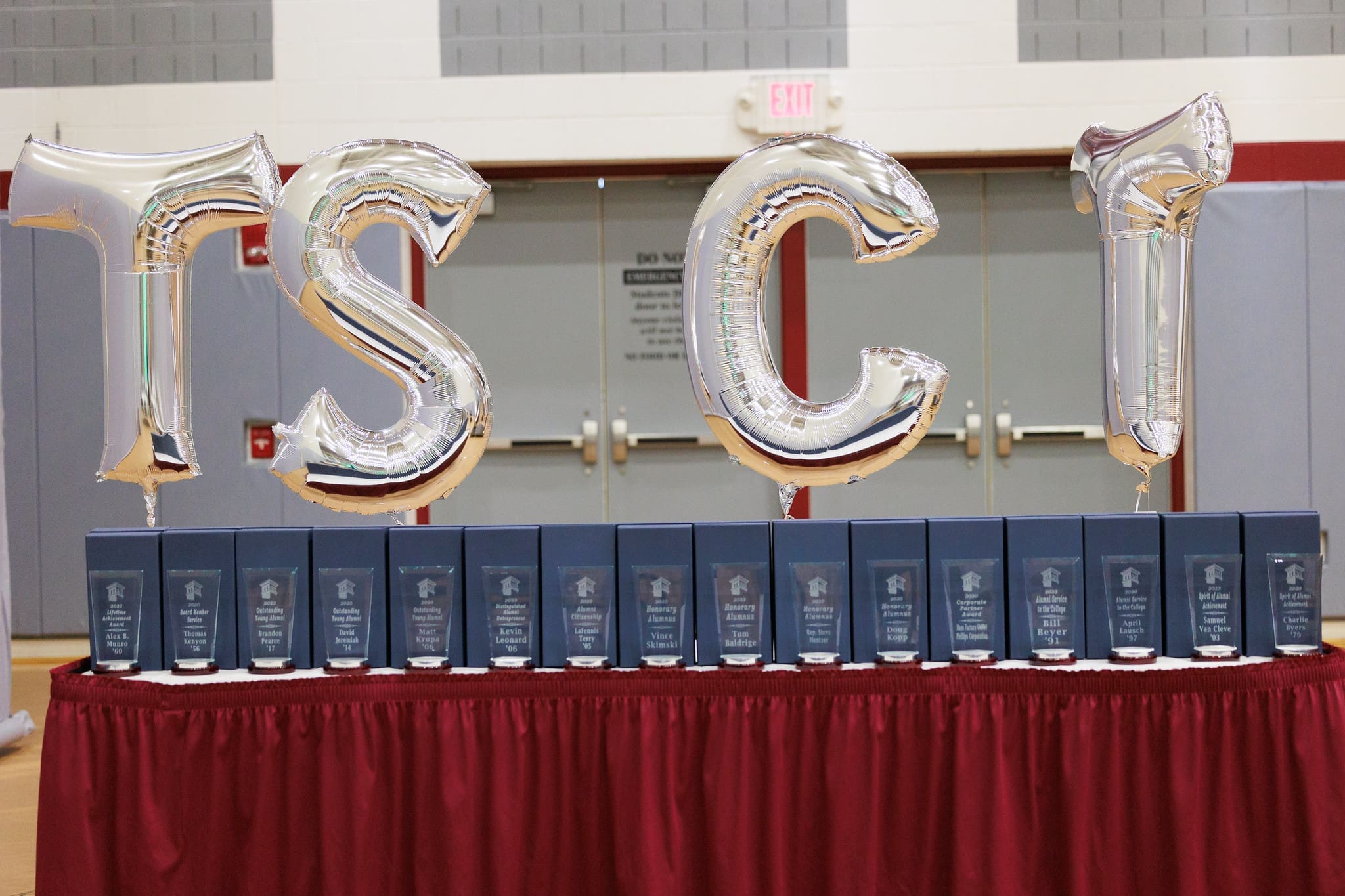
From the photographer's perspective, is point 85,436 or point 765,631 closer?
point 765,631

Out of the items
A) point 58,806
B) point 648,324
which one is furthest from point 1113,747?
point 648,324

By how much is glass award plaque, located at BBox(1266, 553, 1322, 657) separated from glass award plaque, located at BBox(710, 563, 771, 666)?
0.81 m

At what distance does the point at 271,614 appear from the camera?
1772 millimetres

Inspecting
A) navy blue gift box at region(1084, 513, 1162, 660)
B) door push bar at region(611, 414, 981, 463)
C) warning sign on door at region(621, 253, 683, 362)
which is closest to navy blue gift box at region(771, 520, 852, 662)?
navy blue gift box at region(1084, 513, 1162, 660)

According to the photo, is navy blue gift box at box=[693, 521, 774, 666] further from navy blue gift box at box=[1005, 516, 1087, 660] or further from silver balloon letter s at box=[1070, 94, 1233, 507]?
silver balloon letter s at box=[1070, 94, 1233, 507]

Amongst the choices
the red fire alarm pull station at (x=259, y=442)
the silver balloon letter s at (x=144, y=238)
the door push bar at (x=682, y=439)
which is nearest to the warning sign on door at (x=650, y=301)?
the door push bar at (x=682, y=439)

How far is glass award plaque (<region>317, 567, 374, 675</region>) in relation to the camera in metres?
1.76

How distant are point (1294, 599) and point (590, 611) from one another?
3.69 ft

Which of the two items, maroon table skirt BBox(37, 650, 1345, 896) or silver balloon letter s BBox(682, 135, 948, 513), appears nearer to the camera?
maroon table skirt BBox(37, 650, 1345, 896)

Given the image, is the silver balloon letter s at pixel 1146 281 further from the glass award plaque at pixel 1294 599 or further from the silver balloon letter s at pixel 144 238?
the silver balloon letter s at pixel 144 238

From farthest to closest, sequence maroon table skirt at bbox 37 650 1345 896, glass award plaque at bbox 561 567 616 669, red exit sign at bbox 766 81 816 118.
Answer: red exit sign at bbox 766 81 816 118
glass award plaque at bbox 561 567 616 669
maroon table skirt at bbox 37 650 1345 896

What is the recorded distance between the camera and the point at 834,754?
1.65m

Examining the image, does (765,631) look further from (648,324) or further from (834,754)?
(648,324)

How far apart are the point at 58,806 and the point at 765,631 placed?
1.12 meters
